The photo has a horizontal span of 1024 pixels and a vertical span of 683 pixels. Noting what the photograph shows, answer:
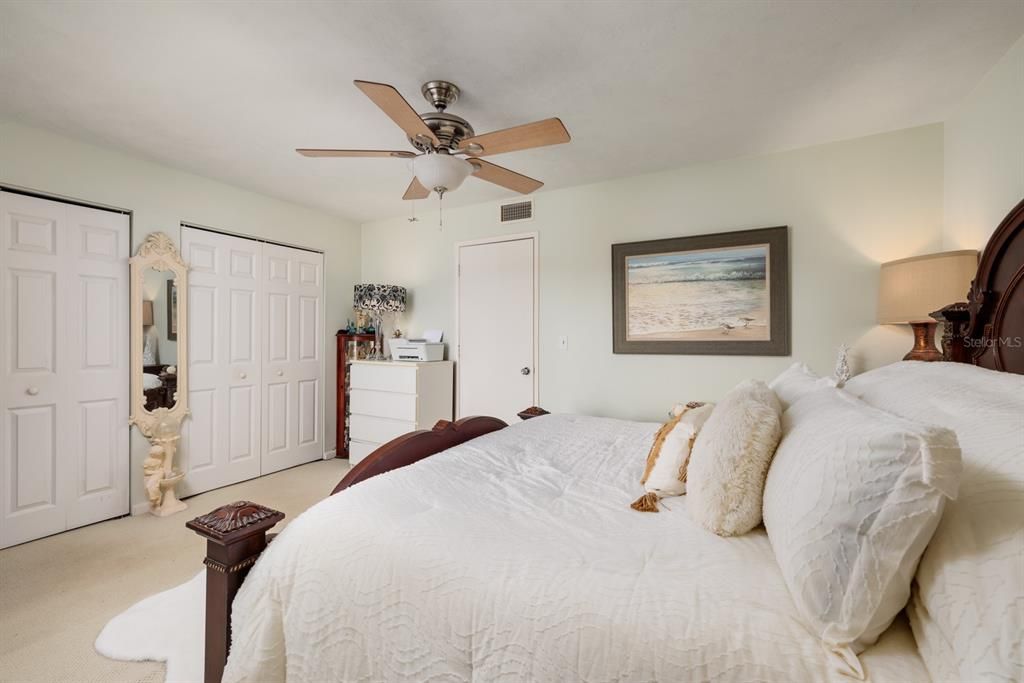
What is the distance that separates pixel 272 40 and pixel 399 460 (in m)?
1.78

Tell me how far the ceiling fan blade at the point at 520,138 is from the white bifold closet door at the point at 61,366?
2.65 metres

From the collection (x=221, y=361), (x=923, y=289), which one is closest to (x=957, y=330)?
(x=923, y=289)

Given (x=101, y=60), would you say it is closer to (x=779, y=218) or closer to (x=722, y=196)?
(x=722, y=196)

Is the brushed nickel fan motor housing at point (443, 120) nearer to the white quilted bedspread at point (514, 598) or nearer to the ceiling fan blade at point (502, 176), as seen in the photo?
the ceiling fan blade at point (502, 176)

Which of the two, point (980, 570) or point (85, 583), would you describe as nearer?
point (980, 570)

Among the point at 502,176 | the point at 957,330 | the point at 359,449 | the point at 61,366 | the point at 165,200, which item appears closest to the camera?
the point at 957,330

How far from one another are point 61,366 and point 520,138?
3.10 meters

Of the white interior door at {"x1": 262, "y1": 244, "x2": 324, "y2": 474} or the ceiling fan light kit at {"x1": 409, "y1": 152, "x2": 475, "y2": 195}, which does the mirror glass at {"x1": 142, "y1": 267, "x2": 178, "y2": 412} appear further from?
the ceiling fan light kit at {"x1": 409, "y1": 152, "x2": 475, "y2": 195}

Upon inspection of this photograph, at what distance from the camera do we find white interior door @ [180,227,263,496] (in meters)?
3.42

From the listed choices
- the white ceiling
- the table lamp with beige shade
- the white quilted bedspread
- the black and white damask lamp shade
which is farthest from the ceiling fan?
the black and white damask lamp shade

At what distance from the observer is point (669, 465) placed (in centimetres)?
143

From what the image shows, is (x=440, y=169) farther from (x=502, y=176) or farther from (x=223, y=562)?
(x=223, y=562)

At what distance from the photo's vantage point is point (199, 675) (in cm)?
164

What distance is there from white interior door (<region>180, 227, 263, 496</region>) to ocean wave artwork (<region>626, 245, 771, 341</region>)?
10.2 ft
